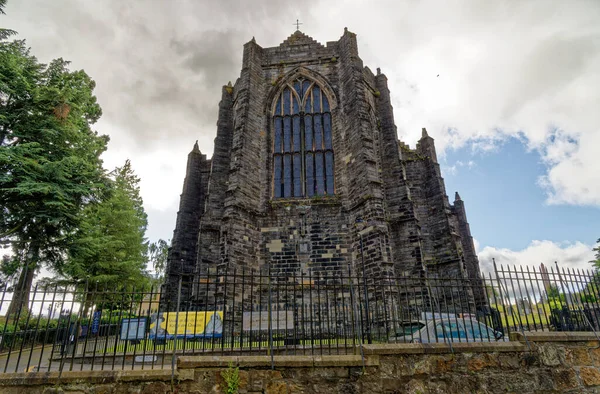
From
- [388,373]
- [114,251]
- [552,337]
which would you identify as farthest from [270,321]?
[114,251]

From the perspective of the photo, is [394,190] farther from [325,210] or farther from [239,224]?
[239,224]

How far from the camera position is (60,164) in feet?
44.6

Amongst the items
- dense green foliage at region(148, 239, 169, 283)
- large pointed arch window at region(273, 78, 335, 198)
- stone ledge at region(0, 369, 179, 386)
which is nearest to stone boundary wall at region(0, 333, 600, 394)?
stone ledge at region(0, 369, 179, 386)

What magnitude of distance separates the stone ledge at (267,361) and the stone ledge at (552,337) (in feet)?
9.84

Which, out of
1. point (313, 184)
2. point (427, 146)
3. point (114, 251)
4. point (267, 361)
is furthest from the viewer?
point (114, 251)

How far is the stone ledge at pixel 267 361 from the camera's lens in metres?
5.07

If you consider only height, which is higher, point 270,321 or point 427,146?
point 427,146

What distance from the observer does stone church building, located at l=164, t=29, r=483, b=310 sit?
14.2 metres

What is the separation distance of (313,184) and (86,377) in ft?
40.1

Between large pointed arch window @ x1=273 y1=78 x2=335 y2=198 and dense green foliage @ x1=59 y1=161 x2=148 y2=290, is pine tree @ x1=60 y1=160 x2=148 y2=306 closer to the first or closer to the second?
dense green foliage @ x1=59 y1=161 x2=148 y2=290

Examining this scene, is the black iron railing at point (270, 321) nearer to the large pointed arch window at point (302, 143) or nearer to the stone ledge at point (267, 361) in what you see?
the stone ledge at point (267, 361)

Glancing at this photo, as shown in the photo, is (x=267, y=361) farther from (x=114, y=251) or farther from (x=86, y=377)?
(x=114, y=251)

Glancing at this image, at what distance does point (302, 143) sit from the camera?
664 inches

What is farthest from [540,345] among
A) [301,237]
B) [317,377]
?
[301,237]
